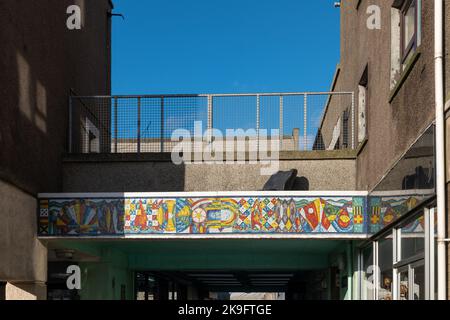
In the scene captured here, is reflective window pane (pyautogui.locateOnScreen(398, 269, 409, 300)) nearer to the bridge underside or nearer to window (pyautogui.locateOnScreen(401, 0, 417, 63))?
window (pyautogui.locateOnScreen(401, 0, 417, 63))

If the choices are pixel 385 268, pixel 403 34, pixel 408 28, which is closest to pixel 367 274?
pixel 385 268

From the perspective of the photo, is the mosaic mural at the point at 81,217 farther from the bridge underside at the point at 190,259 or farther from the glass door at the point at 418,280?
the glass door at the point at 418,280

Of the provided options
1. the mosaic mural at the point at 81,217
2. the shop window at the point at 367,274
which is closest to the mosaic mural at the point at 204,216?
the mosaic mural at the point at 81,217

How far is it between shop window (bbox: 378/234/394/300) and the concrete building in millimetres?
35

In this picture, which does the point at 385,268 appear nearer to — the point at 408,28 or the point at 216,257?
the point at 408,28

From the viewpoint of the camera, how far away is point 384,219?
12070mm

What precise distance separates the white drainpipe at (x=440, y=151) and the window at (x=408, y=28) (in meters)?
2.02

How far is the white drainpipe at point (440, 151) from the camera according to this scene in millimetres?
8195

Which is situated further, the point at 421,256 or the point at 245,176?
the point at 245,176

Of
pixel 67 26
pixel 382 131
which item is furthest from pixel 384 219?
pixel 67 26

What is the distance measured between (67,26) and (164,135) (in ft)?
12.0

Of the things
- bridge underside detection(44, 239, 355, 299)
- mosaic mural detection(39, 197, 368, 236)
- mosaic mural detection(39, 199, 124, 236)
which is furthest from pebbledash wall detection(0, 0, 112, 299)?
bridge underside detection(44, 239, 355, 299)

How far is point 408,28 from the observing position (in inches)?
448
